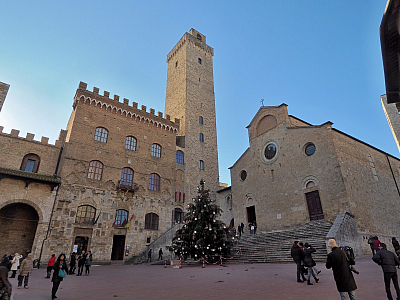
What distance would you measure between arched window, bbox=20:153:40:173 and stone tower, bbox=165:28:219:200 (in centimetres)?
1426

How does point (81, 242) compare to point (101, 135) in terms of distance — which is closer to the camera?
point (81, 242)

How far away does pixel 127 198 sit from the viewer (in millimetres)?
22984

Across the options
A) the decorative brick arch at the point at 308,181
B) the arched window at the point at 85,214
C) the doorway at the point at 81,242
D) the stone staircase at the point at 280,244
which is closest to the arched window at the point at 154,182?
the arched window at the point at 85,214

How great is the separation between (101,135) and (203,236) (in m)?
14.8

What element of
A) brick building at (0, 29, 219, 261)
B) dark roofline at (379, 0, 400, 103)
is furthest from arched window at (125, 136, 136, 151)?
dark roofline at (379, 0, 400, 103)

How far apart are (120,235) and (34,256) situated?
643 centimetres

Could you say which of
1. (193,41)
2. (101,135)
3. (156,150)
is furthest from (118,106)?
(193,41)

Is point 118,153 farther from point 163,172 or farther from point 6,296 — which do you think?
point 6,296

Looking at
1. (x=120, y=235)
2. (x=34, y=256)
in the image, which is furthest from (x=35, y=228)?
(x=120, y=235)

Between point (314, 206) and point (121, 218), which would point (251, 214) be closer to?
point (314, 206)

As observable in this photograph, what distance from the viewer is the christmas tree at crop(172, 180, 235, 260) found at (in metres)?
15.0

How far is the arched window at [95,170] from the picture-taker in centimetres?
2202

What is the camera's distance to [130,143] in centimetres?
2544

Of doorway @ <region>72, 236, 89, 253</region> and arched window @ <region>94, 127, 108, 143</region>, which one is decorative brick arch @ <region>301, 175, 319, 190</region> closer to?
doorway @ <region>72, 236, 89, 253</region>
